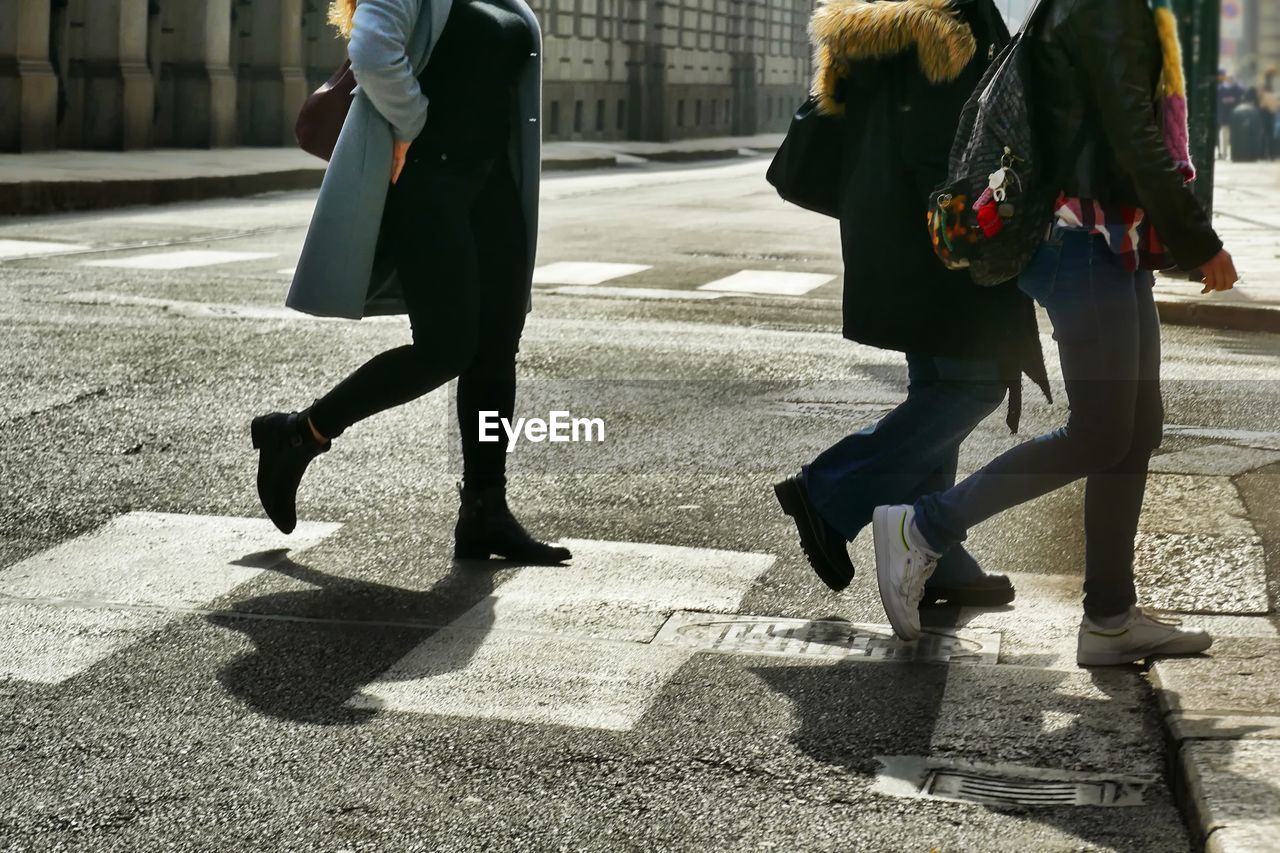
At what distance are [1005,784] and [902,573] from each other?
953 millimetres

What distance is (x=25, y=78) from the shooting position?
27.4 m

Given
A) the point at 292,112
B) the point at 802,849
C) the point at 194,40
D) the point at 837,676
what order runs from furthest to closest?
the point at 292,112, the point at 194,40, the point at 837,676, the point at 802,849

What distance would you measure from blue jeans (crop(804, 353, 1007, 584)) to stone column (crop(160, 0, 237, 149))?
2846cm

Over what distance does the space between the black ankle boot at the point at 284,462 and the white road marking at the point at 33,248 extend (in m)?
8.94

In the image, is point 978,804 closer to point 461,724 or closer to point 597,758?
point 597,758

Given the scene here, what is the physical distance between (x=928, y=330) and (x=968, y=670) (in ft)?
2.39

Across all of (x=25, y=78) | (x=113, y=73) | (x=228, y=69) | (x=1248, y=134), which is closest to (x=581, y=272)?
(x=25, y=78)

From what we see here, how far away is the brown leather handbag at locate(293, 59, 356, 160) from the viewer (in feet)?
17.2

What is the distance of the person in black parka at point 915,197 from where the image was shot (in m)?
4.46

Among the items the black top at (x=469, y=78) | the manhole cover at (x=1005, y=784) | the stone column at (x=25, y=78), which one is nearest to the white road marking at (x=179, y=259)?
the black top at (x=469, y=78)

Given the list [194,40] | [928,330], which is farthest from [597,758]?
[194,40]

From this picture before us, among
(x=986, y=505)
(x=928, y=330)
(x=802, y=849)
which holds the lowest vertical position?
(x=802, y=849)

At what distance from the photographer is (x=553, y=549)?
5.33m

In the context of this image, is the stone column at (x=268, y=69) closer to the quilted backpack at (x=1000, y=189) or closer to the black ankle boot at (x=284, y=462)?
the black ankle boot at (x=284, y=462)
